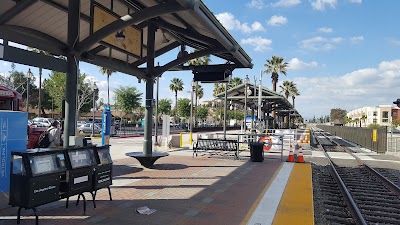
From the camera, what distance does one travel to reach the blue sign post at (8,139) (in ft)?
20.8

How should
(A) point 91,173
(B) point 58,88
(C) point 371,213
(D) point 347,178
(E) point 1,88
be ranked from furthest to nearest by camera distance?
(B) point 58,88 → (E) point 1,88 → (D) point 347,178 → (C) point 371,213 → (A) point 91,173

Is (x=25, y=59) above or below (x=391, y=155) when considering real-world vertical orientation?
above

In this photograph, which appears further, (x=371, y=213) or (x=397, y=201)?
(x=397, y=201)

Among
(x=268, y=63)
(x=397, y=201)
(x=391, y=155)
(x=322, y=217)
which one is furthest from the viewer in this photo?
(x=268, y=63)

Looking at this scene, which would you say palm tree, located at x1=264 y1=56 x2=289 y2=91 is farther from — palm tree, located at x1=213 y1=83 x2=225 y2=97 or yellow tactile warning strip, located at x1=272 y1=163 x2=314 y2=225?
yellow tactile warning strip, located at x1=272 y1=163 x2=314 y2=225

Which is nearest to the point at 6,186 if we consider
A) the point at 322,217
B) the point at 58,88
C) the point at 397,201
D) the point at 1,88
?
the point at 322,217

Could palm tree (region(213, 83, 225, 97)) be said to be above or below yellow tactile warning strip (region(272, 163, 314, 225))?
above

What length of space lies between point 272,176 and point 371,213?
4.02 m

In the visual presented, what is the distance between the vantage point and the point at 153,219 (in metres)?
6.48

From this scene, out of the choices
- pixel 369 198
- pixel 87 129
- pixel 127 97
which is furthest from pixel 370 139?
pixel 127 97

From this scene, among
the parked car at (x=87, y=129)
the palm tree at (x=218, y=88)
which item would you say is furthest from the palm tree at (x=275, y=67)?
the parked car at (x=87, y=129)

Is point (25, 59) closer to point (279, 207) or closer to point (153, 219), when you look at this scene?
point (153, 219)

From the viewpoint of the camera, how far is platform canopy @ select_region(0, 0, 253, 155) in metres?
7.69

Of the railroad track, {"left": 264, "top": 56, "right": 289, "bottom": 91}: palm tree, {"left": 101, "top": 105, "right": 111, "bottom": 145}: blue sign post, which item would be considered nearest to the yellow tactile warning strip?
the railroad track
